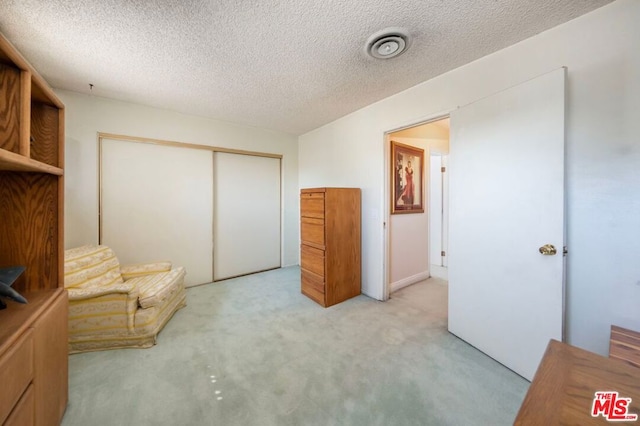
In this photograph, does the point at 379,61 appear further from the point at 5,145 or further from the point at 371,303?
the point at 371,303

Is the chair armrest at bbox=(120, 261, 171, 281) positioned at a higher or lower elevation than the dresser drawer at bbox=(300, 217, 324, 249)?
lower

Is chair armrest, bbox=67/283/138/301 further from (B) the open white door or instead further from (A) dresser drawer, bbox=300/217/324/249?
(B) the open white door

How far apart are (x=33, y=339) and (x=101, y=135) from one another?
2.61 m

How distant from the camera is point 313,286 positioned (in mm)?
2844

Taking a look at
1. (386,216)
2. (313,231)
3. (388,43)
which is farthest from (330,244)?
(388,43)

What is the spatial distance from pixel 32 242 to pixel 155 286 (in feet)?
3.40

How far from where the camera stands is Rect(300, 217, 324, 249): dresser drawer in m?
2.71

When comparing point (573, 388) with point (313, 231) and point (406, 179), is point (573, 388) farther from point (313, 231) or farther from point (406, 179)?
point (406, 179)

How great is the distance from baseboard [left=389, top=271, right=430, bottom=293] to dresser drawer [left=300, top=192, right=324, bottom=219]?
141cm

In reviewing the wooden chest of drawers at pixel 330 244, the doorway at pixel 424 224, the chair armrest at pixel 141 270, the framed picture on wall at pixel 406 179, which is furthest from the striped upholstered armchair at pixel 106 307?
the framed picture on wall at pixel 406 179

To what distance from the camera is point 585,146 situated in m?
1.44

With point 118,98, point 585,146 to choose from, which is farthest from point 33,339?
point 585,146
